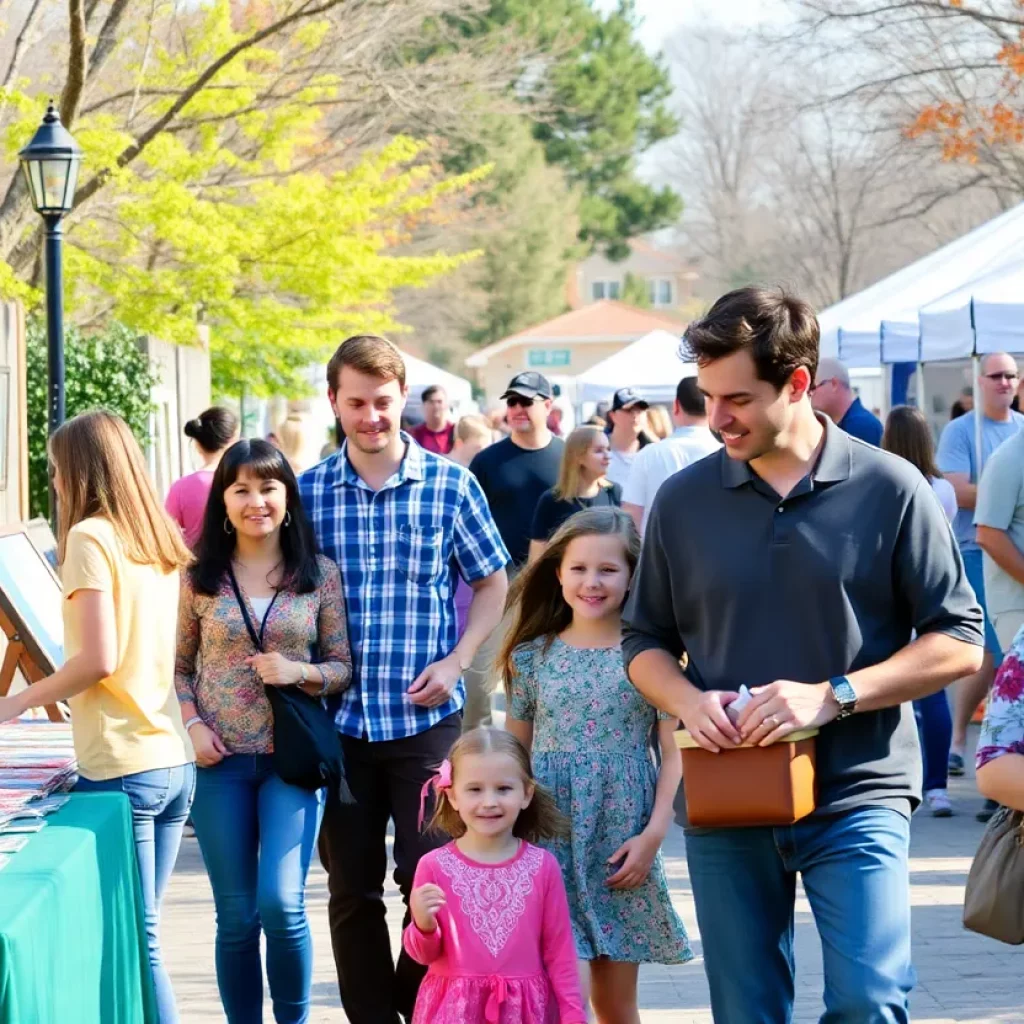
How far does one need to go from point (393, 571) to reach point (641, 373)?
21145 millimetres

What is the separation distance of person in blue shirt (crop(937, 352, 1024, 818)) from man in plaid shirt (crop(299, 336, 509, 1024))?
16.8ft

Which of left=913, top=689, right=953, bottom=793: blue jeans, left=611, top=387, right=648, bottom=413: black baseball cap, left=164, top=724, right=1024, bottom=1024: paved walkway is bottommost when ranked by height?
left=164, top=724, right=1024, bottom=1024: paved walkway

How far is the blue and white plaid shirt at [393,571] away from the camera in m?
5.12

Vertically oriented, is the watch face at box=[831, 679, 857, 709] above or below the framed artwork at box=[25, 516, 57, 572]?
below

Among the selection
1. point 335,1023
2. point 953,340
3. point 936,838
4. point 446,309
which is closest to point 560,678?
point 335,1023

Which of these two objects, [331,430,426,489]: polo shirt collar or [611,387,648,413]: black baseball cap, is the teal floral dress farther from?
[611,387,648,413]: black baseball cap

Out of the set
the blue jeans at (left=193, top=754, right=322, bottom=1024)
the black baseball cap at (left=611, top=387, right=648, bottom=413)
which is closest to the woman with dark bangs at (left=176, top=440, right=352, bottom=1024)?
the blue jeans at (left=193, top=754, right=322, bottom=1024)

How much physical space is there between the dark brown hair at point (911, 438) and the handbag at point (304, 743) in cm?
469

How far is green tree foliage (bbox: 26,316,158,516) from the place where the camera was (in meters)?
16.0

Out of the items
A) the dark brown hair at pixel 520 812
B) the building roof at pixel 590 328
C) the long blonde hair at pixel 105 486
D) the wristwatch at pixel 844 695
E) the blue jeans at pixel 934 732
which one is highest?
the building roof at pixel 590 328

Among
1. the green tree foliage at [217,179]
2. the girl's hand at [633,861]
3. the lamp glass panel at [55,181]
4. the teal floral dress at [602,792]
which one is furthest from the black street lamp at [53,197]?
the girl's hand at [633,861]

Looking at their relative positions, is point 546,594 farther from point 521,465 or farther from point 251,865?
point 521,465

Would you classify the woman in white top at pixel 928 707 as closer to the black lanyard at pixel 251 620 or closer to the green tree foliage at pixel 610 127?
the black lanyard at pixel 251 620

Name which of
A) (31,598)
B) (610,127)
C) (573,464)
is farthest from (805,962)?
(610,127)
